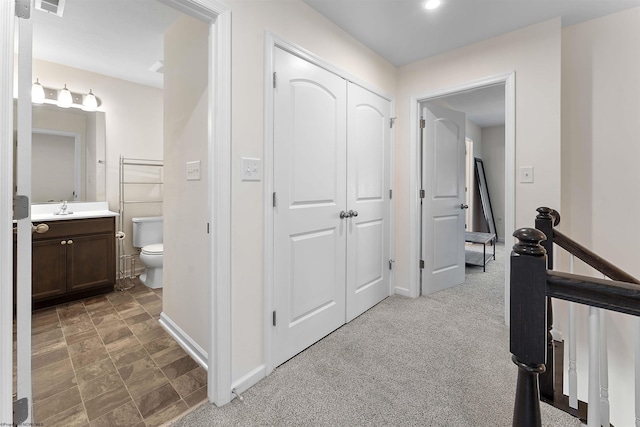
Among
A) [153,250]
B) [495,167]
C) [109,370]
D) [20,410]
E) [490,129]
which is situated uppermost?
[490,129]

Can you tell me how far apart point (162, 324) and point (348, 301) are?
150 cm

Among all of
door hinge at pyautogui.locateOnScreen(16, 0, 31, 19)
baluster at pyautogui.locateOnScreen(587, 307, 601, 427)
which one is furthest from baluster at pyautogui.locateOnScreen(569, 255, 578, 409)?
door hinge at pyautogui.locateOnScreen(16, 0, 31, 19)

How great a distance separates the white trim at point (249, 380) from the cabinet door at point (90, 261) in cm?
224

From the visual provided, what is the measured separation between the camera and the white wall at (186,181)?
1.84m

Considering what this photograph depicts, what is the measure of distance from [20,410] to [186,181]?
4.42 ft

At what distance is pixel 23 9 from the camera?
0.99 m

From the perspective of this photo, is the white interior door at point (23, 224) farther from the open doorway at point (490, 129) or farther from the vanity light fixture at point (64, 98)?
the open doorway at point (490, 129)

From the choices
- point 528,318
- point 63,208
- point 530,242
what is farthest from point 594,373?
point 63,208

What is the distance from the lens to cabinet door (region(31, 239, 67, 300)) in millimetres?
2551

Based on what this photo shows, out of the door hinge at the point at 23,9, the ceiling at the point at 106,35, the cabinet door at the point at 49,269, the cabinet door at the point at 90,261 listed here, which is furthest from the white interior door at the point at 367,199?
the cabinet door at the point at 49,269

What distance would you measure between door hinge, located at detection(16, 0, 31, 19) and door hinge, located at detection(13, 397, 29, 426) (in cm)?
133

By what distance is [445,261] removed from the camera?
10.5ft

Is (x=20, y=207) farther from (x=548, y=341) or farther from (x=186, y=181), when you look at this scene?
(x=548, y=341)

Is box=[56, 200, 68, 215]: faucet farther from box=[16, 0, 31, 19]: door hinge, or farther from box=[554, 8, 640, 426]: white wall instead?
box=[554, 8, 640, 426]: white wall
